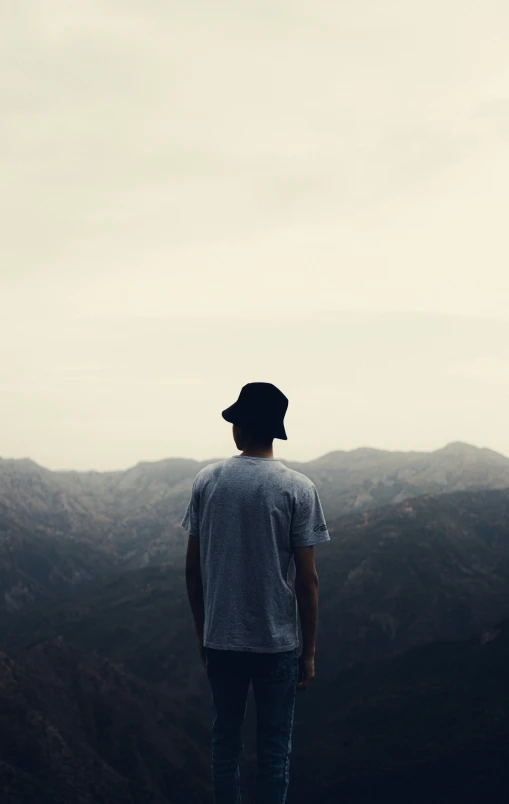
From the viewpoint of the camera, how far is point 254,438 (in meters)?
4.60

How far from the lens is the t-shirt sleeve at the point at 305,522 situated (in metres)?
4.35

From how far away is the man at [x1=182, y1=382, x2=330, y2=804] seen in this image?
14.1 feet

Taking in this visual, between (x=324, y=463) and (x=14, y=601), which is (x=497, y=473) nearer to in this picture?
(x=324, y=463)

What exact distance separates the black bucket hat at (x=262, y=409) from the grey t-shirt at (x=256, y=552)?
0.25m

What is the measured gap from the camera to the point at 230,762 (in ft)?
14.6

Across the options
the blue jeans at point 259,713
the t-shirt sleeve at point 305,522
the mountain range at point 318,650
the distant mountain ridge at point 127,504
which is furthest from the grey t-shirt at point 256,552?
the distant mountain ridge at point 127,504

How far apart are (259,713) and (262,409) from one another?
1.82m

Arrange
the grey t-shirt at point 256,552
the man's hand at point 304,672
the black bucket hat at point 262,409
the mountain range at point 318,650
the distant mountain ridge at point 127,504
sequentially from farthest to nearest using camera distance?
1. the distant mountain ridge at point 127,504
2. the mountain range at point 318,650
3. the black bucket hat at point 262,409
4. the man's hand at point 304,672
5. the grey t-shirt at point 256,552

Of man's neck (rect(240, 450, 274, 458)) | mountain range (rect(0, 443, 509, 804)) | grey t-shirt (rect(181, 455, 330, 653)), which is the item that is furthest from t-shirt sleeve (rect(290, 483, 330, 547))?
mountain range (rect(0, 443, 509, 804))

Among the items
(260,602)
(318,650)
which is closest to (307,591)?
(260,602)

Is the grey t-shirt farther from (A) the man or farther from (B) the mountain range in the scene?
(B) the mountain range

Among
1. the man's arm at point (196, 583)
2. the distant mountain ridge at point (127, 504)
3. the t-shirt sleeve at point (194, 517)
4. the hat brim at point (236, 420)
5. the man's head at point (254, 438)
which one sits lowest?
the distant mountain ridge at point (127, 504)

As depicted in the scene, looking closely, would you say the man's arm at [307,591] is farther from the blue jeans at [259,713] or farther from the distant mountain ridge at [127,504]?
the distant mountain ridge at [127,504]

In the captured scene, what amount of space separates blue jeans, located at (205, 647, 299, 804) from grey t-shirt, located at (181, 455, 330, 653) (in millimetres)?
108
